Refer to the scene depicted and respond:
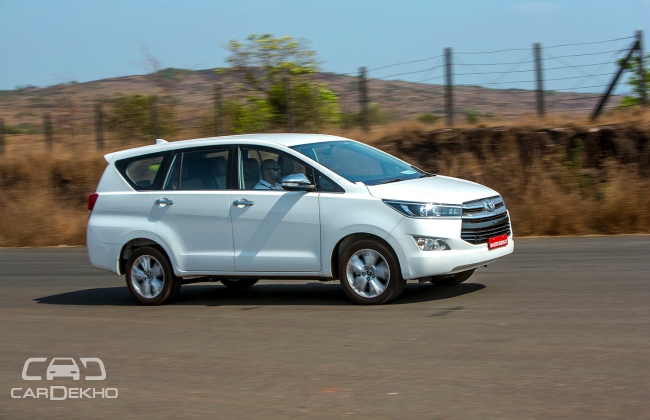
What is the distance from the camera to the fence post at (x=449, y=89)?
2020 centimetres

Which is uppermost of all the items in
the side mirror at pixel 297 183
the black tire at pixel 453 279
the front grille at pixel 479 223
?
the side mirror at pixel 297 183

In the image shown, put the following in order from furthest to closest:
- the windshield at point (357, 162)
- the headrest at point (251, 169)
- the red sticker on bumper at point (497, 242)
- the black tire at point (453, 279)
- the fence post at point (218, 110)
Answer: the fence post at point (218, 110)
the black tire at point (453, 279)
the headrest at point (251, 169)
the windshield at point (357, 162)
the red sticker on bumper at point (497, 242)

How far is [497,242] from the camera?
9.09 m

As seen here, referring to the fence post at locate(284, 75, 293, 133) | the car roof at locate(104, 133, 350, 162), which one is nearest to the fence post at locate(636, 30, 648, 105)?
the fence post at locate(284, 75, 293, 133)

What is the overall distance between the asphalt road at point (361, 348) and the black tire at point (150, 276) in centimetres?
21

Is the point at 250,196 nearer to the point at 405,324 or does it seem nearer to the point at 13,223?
the point at 405,324

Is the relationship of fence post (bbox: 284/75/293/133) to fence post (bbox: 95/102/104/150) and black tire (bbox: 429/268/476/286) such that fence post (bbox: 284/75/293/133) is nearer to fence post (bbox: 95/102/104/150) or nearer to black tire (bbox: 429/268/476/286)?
fence post (bbox: 95/102/104/150)

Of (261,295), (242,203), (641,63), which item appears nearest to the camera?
(242,203)

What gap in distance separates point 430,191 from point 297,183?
1359 millimetres

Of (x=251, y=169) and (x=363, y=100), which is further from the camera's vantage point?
(x=363, y=100)

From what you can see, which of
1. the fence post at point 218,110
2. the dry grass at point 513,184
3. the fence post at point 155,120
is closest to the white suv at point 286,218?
the dry grass at point 513,184

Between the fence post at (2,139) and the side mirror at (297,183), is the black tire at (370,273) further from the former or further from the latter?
the fence post at (2,139)

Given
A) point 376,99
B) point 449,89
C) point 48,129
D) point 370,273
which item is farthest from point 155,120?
point 370,273

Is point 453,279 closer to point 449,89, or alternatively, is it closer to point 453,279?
point 453,279
